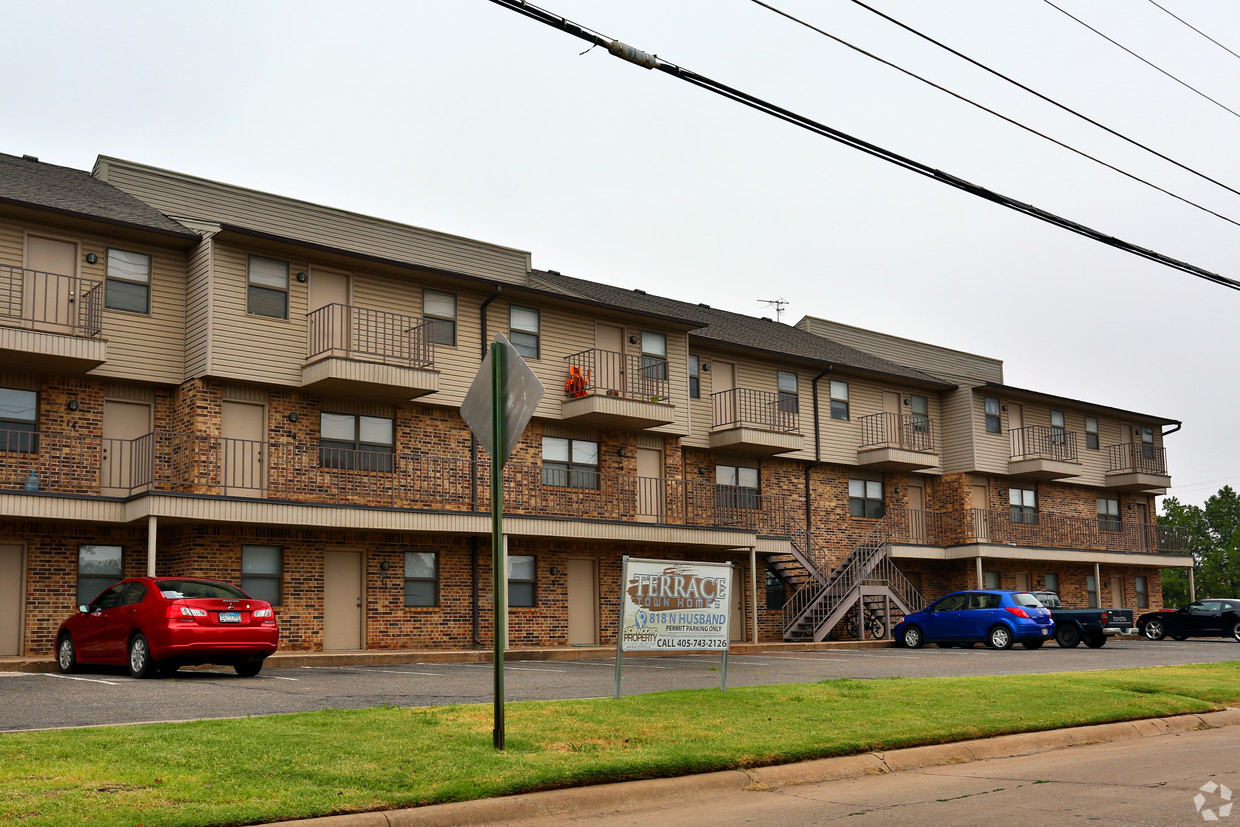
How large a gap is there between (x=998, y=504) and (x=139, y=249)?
90.7 feet

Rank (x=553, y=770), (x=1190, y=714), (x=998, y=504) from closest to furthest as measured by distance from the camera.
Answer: (x=553, y=770) < (x=1190, y=714) < (x=998, y=504)

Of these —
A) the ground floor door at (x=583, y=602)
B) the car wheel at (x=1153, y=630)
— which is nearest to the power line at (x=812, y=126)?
the ground floor door at (x=583, y=602)

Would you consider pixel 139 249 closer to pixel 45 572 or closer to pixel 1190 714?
pixel 45 572

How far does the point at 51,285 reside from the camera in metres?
22.1

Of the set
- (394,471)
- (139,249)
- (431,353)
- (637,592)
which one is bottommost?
(637,592)

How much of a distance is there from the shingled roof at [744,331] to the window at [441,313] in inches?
173

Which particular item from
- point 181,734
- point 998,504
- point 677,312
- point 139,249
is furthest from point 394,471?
point 998,504

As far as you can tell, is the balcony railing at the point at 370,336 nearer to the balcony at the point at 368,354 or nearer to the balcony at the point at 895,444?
the balcony at the point at 368,354

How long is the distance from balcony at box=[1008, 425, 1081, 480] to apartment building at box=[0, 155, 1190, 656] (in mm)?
3730

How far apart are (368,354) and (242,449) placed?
316 cm

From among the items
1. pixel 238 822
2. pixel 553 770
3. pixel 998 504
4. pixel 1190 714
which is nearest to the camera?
pixel 238 822

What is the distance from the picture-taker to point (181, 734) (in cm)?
902

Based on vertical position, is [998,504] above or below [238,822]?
above

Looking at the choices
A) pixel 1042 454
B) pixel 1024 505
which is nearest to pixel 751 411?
pixel 1042 454
